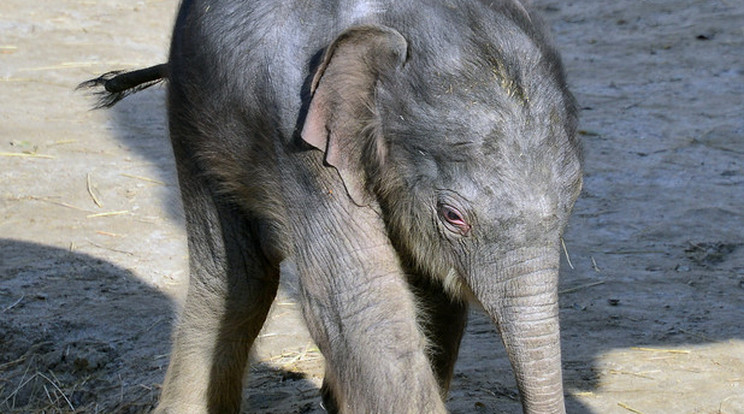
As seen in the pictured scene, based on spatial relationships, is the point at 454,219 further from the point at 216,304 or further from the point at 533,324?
the point at 216,304

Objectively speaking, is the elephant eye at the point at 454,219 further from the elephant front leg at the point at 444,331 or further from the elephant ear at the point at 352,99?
the elephant front leg at the point at 444,331

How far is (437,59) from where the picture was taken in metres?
3.04

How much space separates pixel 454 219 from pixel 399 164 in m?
0.20

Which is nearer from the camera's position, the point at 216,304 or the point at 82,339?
the point at 216,304

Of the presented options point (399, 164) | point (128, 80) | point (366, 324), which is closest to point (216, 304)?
point (128, 80)

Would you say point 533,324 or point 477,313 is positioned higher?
point 533,324

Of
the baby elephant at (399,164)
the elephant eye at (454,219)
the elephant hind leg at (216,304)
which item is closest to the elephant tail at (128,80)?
the elephant hind leg at (216,304)

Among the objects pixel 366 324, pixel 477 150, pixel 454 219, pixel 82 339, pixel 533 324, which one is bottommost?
pixel 82 339

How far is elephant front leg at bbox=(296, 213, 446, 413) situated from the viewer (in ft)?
10.2

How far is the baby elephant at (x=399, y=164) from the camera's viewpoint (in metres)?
2.99

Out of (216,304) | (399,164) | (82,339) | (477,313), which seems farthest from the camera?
(477,313)

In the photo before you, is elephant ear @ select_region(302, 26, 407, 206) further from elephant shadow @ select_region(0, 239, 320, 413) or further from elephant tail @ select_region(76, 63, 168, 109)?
elephant shadow @ select_region(0, 239, 320, 413)

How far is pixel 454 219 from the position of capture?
10.0 feet

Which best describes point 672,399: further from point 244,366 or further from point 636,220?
point 636,220
